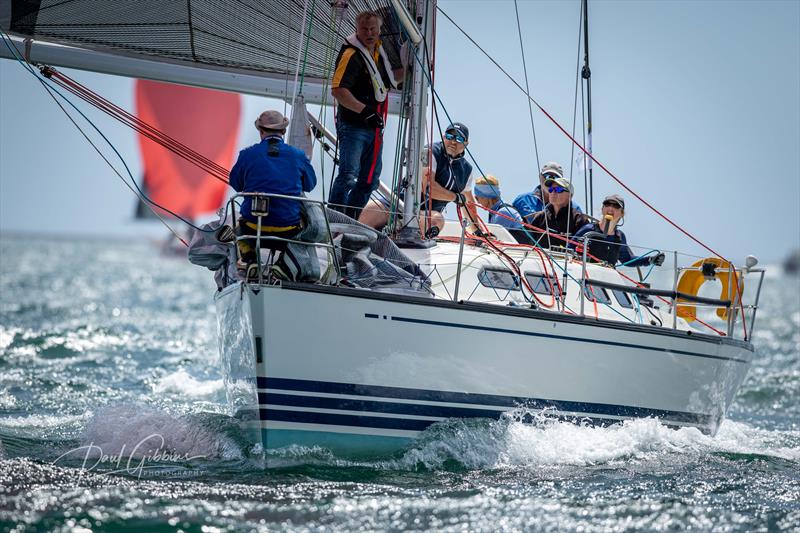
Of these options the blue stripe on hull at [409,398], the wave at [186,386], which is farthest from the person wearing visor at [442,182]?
the wave at [186,386]

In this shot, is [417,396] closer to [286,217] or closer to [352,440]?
[352,440]

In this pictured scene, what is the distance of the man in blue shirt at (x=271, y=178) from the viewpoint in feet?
21.0

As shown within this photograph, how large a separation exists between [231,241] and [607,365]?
294 cm

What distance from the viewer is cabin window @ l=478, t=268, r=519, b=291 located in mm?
7594

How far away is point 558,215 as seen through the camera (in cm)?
941

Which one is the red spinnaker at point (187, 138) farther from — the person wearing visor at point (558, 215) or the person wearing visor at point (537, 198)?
the person wearing visor at point (558, 215)

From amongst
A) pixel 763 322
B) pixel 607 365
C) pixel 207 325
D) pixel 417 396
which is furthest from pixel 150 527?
pixel 763 322

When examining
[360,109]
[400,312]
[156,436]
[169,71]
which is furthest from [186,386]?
[400,312]

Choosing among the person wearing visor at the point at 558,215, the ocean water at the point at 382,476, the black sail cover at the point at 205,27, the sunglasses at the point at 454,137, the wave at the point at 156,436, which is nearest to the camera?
the ocean water at the point at 382,476

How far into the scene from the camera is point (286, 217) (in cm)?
639

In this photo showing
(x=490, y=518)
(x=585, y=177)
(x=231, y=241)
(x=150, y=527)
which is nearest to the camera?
(x=150, y=527)

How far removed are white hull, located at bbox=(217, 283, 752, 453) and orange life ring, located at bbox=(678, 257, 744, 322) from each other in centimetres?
109

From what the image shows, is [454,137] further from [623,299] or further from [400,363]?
[400,363]

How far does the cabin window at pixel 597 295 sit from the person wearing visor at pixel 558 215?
1095 millimetres
